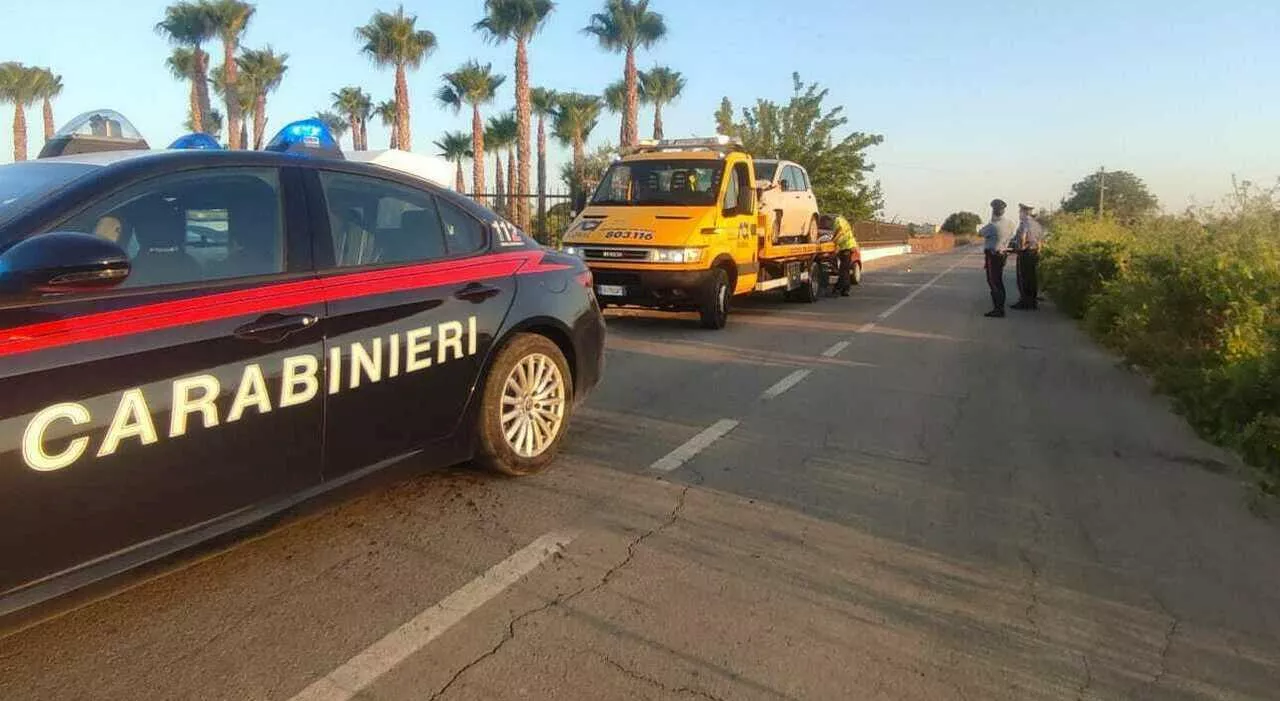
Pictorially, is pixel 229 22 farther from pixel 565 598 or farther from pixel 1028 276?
pixel 565 598

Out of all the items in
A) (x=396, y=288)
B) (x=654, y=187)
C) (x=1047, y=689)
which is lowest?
(x=1047, y=689)

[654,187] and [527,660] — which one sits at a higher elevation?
[654,187]

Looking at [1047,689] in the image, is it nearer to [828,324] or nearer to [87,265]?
[87,265]

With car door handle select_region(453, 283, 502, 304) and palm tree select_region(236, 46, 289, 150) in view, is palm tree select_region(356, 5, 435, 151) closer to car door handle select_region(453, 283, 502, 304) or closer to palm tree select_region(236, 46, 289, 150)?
palm tree select_region(236, 46, 289, 150)

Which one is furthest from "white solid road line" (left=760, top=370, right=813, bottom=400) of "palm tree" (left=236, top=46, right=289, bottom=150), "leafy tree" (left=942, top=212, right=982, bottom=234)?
"leafy tree" (left=942, top=212, right=982, bottom=234)

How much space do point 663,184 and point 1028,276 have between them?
7712 mm

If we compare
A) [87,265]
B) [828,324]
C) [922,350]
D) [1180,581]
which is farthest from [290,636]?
[828,324]

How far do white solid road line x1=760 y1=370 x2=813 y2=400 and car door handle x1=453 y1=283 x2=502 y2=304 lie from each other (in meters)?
3.43

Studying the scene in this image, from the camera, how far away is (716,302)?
463 inches

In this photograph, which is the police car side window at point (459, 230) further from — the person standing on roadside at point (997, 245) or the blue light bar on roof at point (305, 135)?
the person standing on roadside at point (997, 245)

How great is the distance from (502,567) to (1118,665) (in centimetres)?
232

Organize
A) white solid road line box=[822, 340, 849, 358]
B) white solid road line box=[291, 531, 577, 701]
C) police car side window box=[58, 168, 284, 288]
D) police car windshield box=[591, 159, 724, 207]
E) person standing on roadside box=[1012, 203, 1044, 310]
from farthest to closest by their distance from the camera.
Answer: person standing on roadside box=[1012, 203, 1044, 310] → police car windshield box=[591, 159, 724, 207] → white solid road line box=[822, 340, 849, 358] → police car side window box=[58, 168, 284, 288] → white solid road line box=[291, 531, 577, 701]

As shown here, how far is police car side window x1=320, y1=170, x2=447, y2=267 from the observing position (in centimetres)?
394

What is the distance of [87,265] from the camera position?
275 centimetres
